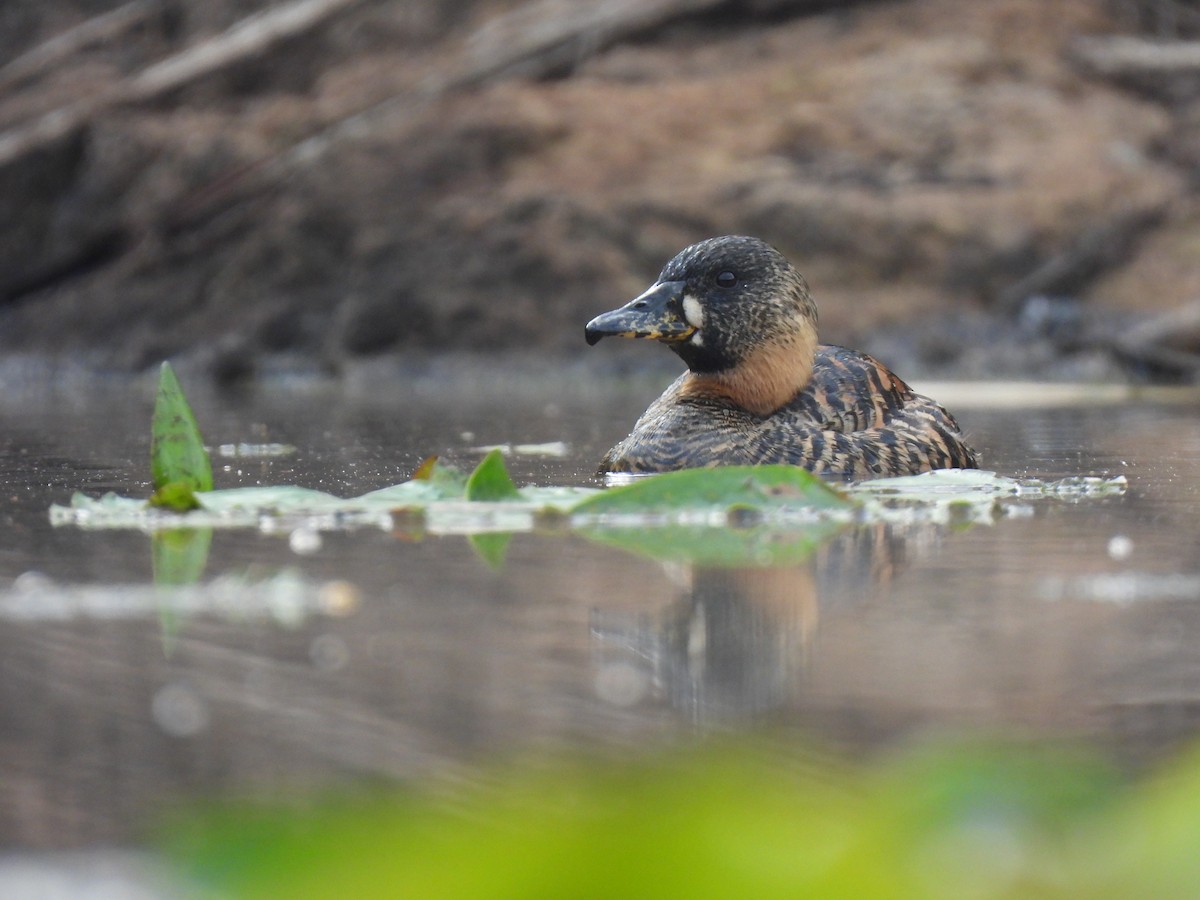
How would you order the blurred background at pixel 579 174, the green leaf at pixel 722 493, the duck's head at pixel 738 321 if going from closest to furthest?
the green leaf at pixel 722 493 → the duck's head at pixel 738 321 → the blurred background at pixel 579 174

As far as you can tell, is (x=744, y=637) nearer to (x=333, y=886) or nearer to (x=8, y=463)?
(x=333, y=886)

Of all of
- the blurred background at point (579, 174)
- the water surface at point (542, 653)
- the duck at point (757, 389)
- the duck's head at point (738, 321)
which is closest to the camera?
the water surface at point (542, 653)

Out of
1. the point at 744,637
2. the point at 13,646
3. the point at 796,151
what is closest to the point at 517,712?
the point at 744,637

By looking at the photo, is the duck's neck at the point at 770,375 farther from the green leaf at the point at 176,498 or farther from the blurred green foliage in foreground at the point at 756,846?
the blurred green foliage in foreground at the point at 756,846

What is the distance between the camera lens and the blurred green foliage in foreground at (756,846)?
59 centimetres

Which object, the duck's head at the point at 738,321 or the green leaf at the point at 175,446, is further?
the duck's head at the point at 738,321

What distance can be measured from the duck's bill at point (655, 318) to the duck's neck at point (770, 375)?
204 millimetres

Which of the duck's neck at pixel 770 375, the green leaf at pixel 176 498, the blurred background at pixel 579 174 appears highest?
the blurred background at pixel 579 174

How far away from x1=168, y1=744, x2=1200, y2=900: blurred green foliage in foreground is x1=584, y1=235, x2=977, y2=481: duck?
175 inches

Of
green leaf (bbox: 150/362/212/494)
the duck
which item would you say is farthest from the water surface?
the duck

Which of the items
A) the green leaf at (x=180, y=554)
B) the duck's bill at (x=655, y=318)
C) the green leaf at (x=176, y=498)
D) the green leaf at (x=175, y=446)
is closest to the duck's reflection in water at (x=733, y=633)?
the green leaf at (x=180, y=554)

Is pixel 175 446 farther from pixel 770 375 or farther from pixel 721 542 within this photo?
pixel 770 375

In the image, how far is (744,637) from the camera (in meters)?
2.49

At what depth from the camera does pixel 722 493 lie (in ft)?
12.9
